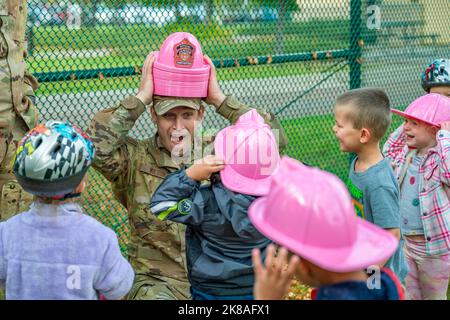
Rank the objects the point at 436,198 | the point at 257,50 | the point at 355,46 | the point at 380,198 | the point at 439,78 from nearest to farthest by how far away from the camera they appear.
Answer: the point at 380,198 → the point at 436,198 → the point at 439,78 → the point at 257,50 → the point at 355,46

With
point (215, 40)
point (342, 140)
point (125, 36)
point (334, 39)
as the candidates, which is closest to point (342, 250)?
point (342, 140)

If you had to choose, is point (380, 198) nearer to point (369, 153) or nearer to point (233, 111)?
point (369, 153)

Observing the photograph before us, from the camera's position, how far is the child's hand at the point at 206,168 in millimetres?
3031

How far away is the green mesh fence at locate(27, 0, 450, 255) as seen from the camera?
190 inches

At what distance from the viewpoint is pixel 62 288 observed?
2.59 m

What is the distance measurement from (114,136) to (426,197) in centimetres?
206

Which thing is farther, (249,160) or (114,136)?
(114,136)

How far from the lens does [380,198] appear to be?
3490 mm

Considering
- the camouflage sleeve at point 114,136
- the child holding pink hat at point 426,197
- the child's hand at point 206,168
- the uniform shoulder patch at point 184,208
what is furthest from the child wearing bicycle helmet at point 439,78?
the uniform shoulder patch at point 184,208

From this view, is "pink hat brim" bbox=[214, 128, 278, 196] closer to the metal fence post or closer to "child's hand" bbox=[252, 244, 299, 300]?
"child's hand" bbox=[252, 244, 299, 300]

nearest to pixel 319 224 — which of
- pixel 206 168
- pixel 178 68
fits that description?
pixel 206 168

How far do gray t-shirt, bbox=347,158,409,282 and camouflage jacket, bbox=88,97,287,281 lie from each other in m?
1.01

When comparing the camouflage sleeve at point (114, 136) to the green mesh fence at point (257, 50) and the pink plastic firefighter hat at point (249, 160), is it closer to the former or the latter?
the pink plastic firefighter hat at point (249, 160)

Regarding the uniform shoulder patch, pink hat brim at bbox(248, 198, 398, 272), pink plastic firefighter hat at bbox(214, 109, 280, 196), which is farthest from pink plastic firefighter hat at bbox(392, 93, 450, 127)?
Result: pink hat brim at bbox(248, 198, 398, 272)
